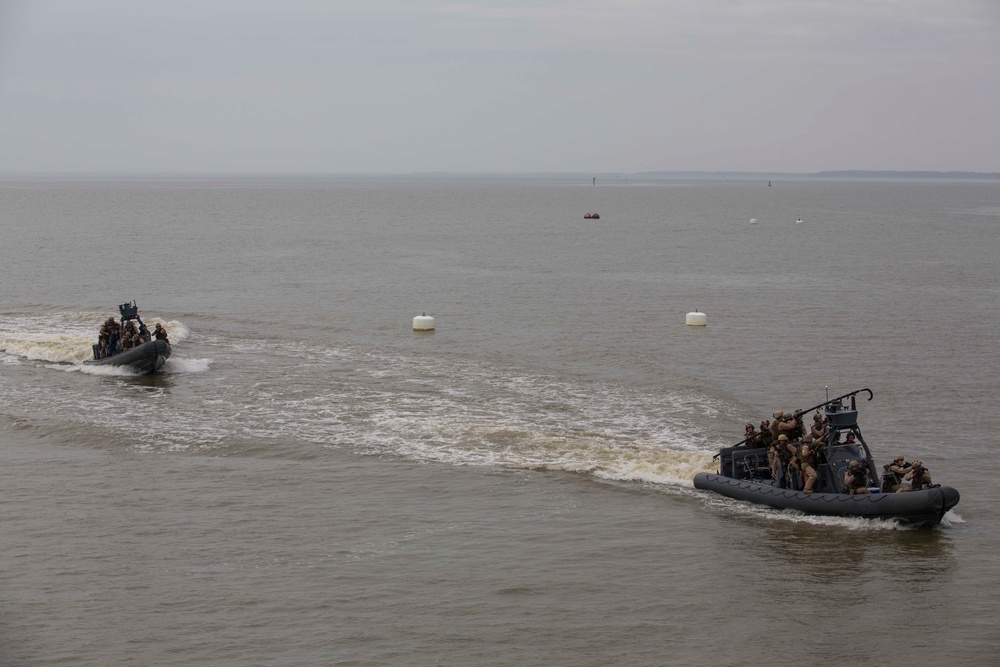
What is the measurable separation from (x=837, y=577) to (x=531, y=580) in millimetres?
5519

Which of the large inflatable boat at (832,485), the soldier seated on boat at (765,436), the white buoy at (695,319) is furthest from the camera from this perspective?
the white buoy at (695,319)

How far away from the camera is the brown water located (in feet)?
57.3

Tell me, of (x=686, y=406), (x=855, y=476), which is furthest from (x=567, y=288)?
(x=855, y=476)

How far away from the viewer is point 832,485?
22.4 m

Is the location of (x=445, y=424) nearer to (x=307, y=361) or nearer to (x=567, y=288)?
(x=307, y=361)

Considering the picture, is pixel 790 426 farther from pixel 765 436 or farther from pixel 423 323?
pixel 423 323

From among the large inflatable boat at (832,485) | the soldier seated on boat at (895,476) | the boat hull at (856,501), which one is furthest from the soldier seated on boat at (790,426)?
the soldier seated on boat at (895,476)

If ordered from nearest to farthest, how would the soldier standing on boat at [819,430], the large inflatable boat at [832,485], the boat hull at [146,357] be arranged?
1. the large inflatable boat at [832,485]
2. the soldier standing on boat at [819,430]
3. the boat hull at [146,357]

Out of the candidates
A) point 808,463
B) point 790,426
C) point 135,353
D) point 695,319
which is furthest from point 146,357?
point 808,463

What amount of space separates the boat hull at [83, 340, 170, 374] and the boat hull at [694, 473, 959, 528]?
20.7m

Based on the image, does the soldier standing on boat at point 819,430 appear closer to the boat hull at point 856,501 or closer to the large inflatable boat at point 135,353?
the boat hull at point 856,501

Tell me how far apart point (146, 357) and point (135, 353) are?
0.39m

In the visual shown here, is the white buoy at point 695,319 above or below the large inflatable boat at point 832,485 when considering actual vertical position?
above

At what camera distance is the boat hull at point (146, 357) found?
119ft
